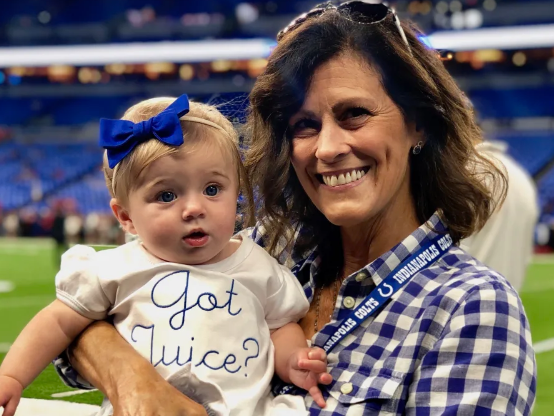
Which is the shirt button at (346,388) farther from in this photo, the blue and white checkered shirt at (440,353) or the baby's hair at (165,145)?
the baby's hair at (165,145)

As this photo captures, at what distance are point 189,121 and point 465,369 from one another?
0.85 meters

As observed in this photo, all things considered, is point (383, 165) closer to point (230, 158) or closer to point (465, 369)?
point (230, 158)

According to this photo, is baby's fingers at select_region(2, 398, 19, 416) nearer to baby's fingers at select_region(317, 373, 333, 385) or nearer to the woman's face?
baby's fingers at select_region(317, 373, 333, 385)

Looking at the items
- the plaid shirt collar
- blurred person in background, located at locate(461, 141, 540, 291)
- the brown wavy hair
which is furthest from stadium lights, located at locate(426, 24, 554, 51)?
the plaid shirt collar

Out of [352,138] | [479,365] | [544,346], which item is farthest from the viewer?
[544,346]

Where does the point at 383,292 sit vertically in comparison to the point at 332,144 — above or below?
below

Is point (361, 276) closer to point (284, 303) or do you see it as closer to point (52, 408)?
point (284, 303)

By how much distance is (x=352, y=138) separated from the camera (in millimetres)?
1992

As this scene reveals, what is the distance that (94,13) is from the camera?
31688 mm

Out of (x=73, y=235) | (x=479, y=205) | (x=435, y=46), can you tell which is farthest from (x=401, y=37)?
(x=73, y=235)

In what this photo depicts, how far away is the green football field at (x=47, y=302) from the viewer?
8.03 ft

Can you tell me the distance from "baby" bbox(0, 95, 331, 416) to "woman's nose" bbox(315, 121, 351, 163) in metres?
0.22

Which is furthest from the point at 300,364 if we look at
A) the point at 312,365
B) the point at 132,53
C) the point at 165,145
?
the point at 132,53

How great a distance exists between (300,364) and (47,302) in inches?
361
